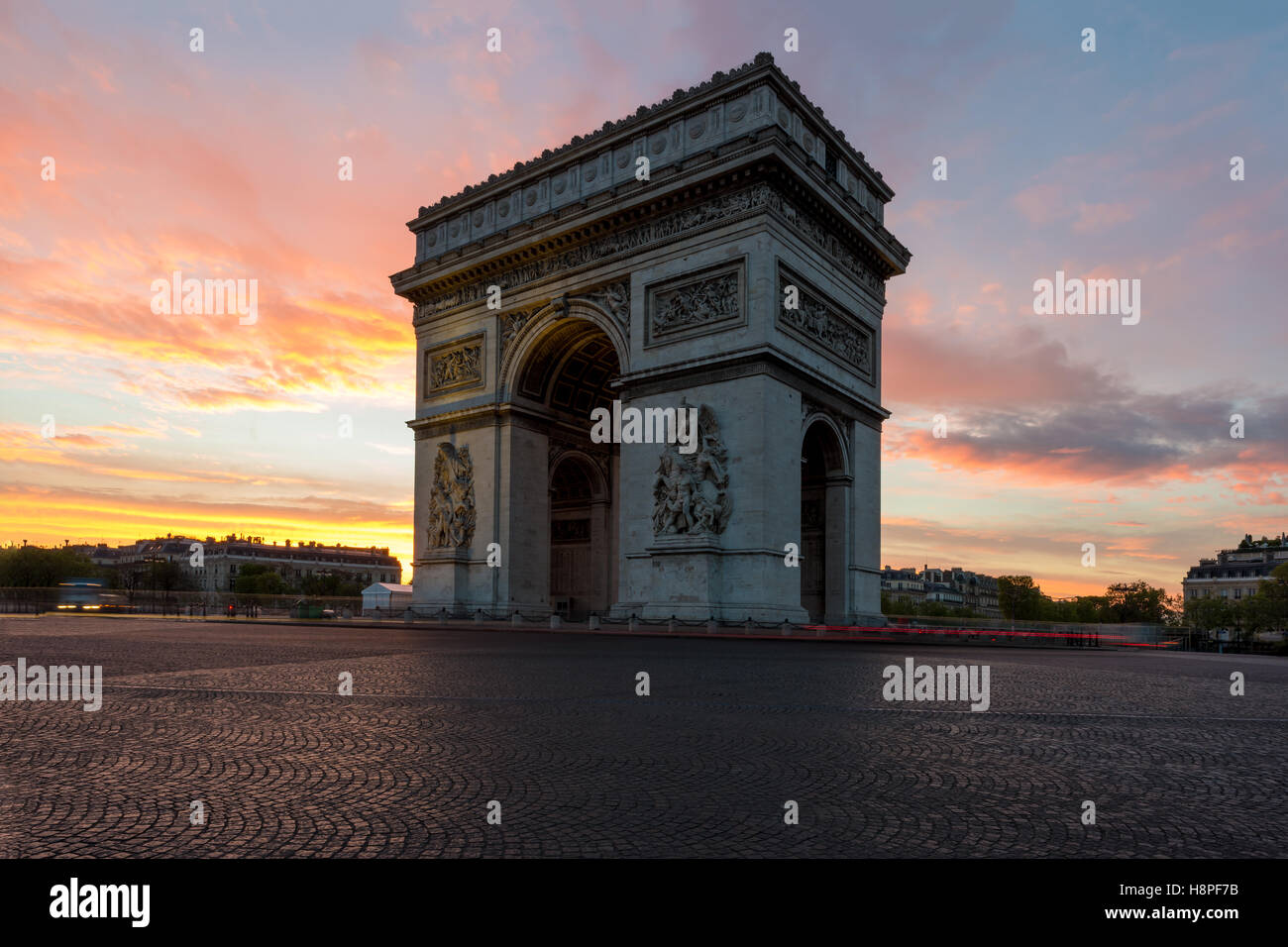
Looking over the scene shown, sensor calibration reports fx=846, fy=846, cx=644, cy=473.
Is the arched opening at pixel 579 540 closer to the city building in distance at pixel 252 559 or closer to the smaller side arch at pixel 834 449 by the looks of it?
the smaller side arch at pixel 834 449

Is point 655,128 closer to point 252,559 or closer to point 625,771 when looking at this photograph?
point 625,771

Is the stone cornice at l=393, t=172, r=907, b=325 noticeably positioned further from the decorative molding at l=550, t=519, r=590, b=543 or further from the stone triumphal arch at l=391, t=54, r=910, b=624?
the decorative molding at l=550, t=519, r=590, b=543

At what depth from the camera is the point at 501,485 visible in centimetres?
3086

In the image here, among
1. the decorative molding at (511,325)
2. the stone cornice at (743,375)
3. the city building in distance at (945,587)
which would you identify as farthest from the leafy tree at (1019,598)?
the decorative molding at (511,325)

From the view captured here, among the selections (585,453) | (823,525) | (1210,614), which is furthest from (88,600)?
(1210,614)

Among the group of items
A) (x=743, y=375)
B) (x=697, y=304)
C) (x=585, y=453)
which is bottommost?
(x=585, y=453)

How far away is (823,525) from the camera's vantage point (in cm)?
2916

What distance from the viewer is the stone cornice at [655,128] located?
25.4 m

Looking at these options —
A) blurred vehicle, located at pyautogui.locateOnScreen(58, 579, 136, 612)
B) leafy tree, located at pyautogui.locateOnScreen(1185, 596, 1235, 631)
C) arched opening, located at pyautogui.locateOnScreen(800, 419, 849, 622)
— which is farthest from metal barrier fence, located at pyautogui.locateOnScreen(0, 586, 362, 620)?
leafy tree, located at pyautogui.locateOnScreen(1185, 596, 1235, 631)

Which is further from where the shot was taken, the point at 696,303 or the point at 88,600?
the point at 88,600

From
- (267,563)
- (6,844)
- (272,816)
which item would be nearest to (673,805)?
(272,816)

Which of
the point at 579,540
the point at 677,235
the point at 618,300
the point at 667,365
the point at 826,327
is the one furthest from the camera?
the point at 579,540

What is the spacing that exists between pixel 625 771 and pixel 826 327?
24730 mm

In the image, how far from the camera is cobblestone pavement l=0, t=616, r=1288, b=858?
11.2 ft
